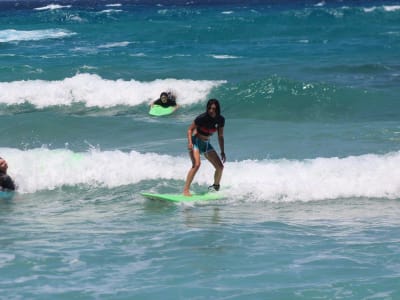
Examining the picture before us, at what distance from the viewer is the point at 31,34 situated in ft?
147

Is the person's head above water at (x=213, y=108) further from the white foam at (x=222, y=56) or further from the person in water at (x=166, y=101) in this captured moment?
the white foam at (x=222, y=56)

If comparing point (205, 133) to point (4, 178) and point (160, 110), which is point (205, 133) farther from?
point (160, 110)

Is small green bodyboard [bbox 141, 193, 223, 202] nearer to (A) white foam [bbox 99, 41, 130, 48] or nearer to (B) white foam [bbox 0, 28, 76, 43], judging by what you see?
(A) white foam [bbox 99, 41, 130, 48]

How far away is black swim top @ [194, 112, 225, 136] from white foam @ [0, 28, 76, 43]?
103ft

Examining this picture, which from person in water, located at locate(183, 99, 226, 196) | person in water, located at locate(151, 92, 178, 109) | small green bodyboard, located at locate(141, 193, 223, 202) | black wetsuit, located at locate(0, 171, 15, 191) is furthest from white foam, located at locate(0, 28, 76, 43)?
person in water, located at locate(183, 99, 226, 196)

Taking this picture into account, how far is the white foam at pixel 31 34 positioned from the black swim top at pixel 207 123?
31468 millimetres

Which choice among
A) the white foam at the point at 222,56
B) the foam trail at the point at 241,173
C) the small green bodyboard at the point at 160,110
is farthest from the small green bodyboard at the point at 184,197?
the white foam at the point at 222,56

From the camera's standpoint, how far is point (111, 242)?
9.84 meters

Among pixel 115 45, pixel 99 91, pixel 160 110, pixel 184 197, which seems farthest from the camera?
pixel 115 45

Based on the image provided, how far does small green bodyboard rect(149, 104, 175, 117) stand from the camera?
67.3 ft

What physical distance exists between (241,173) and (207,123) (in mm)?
2351

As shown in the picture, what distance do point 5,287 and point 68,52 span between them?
89.8 feet

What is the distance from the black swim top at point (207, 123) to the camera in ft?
37.7

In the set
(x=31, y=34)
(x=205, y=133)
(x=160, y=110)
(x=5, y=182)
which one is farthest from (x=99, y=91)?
(x=31, y=34)
